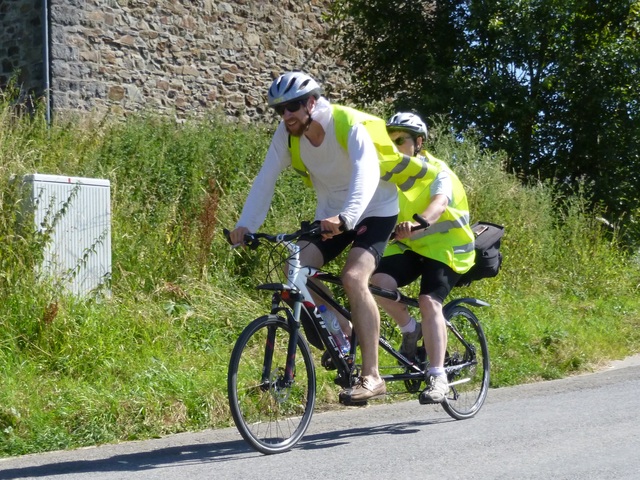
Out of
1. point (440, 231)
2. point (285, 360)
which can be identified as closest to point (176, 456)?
point (285, 360)

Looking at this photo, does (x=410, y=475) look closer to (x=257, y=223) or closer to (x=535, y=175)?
(x=257, y=223)

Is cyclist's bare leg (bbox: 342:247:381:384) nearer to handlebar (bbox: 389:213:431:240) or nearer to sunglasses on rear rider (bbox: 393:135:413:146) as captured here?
handlebar (bbox: 389:213:431:240)

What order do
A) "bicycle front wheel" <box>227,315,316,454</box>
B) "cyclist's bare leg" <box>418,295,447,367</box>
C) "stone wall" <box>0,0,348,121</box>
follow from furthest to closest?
"stone wall" <box>0,0,348,121</box>, "cyclist's bare leg" <box>418,295,447,367</box>, "bicycle front wheel" <box>227,315,316,454</box>

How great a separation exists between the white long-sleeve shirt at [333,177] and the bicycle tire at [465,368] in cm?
129

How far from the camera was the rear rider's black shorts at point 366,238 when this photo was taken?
6516mm

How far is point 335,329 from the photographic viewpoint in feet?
21.4

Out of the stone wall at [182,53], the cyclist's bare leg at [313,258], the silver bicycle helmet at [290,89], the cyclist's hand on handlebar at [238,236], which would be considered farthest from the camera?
the stone wall at [182,53]

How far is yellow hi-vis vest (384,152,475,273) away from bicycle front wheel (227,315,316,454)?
132cm

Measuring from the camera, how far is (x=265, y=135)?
45.4 ft

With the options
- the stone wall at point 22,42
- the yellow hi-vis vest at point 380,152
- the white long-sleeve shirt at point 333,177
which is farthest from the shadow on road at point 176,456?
the stone wall at point 22,42

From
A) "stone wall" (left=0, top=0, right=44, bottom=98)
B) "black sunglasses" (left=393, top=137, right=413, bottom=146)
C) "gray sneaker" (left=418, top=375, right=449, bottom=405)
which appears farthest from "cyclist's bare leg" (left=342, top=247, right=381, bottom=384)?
"stone wall" (left=0, top=0, right=44, bottom=98)

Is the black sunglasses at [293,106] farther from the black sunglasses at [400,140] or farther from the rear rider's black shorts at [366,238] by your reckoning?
the black sunglasses at [400,140]

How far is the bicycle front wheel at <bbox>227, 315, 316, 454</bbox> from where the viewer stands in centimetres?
595

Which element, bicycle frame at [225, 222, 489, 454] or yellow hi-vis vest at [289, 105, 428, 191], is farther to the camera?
yellow hi-vis vest at [289, 105, 428, 191]
